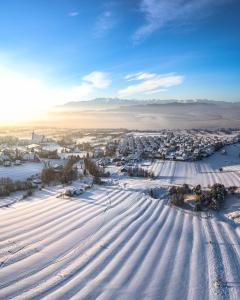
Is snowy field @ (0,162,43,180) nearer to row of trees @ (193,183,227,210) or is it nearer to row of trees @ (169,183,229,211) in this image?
row of trees @ (169,183,229,211)

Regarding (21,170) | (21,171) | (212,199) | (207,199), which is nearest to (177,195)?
(207,199)

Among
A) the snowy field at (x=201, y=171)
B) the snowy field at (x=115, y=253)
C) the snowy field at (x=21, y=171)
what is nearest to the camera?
the snowy field at (x=115, y=253)

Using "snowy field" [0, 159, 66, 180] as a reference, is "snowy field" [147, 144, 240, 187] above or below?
above

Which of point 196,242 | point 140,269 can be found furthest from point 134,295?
point 196,242

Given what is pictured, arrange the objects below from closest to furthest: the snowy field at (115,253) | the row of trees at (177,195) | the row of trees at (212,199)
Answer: the snowy field at (115,253), the row of trees at (212,199), the row of trees at (177,195)

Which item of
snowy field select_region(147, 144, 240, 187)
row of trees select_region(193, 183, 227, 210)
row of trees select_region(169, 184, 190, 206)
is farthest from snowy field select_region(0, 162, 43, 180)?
row of trees select_region(193, 183, 227, 210)

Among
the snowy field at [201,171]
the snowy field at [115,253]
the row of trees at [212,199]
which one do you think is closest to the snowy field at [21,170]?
the snowy field at [201,171]

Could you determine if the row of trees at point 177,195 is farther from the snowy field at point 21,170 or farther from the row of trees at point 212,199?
the snowy field at point 21,170
